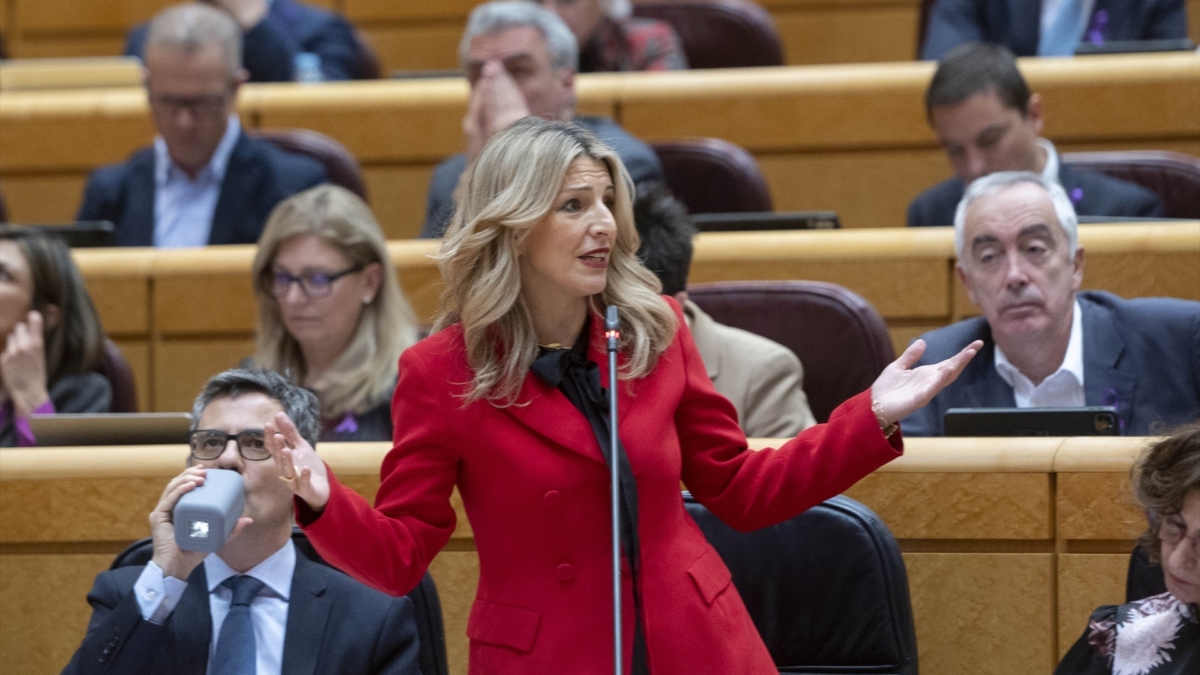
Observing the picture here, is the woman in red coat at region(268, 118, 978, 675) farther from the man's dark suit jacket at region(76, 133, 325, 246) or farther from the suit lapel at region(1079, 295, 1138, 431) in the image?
the man's dark suit jacket at region(76, 133, 325, 246)

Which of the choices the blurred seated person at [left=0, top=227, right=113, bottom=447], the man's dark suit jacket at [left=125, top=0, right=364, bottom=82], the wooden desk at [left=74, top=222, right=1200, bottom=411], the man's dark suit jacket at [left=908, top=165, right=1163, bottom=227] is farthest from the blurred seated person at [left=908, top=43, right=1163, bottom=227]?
the man's dark suit jacket at [left=125, top=0, right=364, bottom=82]

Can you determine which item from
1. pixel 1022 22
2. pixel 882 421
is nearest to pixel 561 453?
pixel 882 421

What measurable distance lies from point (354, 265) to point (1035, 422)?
3.85 ft

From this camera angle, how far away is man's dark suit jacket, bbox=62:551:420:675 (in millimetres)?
1720

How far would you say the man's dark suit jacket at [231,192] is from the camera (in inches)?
132

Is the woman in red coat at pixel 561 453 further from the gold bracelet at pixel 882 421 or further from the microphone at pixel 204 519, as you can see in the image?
the microphone at pixel 204 519

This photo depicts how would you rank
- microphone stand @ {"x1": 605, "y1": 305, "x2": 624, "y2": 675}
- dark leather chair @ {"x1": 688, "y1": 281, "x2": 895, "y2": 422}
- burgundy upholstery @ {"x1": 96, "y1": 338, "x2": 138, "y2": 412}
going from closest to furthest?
microphone stand @ {"x1": 605, "y1": 305, "x2": 624, "y2": 675} → dark leather chair @ {"x1": 688, "y1": 281, "x2": 895, "y2": 422} → burgundy upholstery @ {"x1": 96, "y1": 338, "x2": 138, "y2": 412}

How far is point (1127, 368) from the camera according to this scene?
7.49 ft

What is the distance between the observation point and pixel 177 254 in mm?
2980

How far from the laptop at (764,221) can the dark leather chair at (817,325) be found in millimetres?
334

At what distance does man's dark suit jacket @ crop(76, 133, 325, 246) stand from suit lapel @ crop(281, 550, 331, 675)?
64.7 inches

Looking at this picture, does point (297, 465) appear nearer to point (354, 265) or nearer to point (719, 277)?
point (354, 265)

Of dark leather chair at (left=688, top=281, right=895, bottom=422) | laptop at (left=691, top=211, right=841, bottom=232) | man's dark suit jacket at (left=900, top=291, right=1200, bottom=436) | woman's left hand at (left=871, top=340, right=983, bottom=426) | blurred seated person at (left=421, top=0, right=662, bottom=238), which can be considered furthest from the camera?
blurred seated person at (left=421, top=0, right=662, bottom=238)

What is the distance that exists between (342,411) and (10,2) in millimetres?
2940
